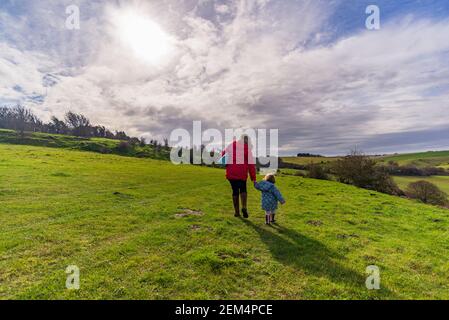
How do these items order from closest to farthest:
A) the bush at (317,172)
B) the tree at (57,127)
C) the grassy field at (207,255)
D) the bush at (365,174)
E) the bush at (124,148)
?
the grassy field at (207,255), the bush at (365,174), the bush at (317,172), the bush at (124,148), the tree at (57,127)

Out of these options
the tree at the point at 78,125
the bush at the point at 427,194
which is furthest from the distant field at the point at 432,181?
the tree at the point at 78,125

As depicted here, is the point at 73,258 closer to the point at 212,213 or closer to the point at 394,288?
the point at 212,213

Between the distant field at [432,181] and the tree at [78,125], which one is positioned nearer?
the distant field at [432,181]

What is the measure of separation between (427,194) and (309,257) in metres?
47.0

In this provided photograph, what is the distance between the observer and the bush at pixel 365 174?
41.8m

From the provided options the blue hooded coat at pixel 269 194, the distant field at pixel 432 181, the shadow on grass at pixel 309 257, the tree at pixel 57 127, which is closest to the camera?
the shadow on grass at pixel 309 257

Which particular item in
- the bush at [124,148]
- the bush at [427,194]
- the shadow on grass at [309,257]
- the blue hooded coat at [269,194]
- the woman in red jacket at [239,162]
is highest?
the bush at [124,148]

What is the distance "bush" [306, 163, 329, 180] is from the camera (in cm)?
5347

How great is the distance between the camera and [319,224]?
11078 mm

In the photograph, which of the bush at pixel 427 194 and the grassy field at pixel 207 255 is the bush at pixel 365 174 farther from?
the grassy field at pixel 207 255

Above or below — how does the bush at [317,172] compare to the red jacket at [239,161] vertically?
below

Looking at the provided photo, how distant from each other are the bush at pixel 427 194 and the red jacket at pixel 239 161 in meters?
43.6

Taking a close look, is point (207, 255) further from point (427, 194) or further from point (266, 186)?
point (427, 194)
